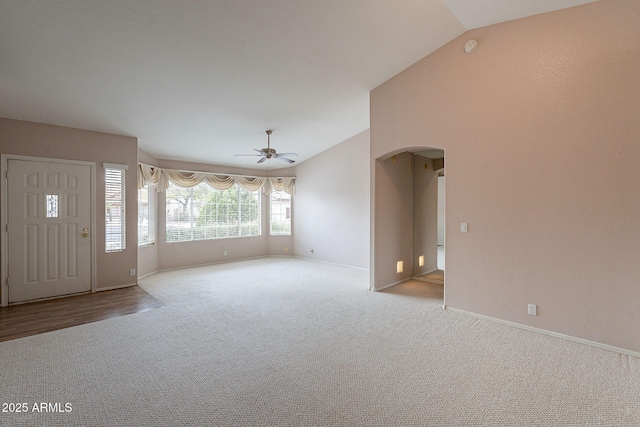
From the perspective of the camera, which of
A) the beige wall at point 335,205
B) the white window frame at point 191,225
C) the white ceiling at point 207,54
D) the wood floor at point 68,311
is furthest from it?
the white window frame at point 191,225

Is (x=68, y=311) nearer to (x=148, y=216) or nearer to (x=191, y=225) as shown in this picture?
(x=148, y=216)

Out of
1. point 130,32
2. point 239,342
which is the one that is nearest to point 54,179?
point 130,32

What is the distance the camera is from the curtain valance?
6.11 meters

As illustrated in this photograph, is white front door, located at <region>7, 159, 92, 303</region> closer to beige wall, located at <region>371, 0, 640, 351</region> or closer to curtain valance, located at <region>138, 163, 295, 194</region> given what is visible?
curtain valance, located at <region>138, 163, 295, 194</region>

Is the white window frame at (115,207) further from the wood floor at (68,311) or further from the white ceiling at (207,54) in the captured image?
the wood floor at (68,311)

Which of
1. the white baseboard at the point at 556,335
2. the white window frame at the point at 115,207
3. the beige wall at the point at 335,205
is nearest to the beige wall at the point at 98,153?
the white window frame at the point at 115,207

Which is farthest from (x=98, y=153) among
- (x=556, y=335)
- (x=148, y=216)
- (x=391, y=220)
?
(x=556, y=335)

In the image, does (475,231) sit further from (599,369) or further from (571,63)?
(571,63)

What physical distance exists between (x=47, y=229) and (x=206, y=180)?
3.35 metres

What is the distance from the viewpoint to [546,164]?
3.28m

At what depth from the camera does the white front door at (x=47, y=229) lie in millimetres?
4277

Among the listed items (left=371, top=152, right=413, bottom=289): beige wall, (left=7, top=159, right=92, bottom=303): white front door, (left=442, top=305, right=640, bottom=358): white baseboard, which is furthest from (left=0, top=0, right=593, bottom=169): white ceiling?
(left=442, top=305, right=640, bottom=358): white baseboard

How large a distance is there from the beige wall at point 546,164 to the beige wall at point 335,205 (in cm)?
250

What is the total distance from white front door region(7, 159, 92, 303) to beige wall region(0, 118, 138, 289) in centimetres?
16
